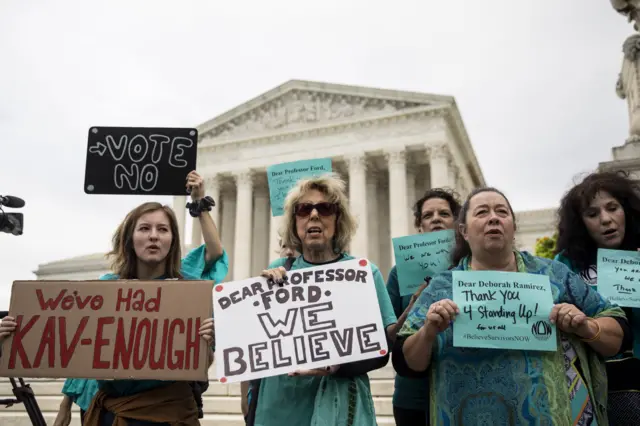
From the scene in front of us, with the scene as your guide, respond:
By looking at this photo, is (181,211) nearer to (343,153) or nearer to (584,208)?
(343,153)

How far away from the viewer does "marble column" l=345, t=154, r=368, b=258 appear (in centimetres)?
3095

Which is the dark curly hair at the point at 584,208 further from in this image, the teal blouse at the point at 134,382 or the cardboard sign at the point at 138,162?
the cardboard sign at the point at 138,162

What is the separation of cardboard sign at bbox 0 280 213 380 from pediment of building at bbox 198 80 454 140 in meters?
30.8

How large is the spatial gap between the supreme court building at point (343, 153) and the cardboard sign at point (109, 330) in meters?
27.0

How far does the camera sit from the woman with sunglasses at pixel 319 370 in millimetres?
2762

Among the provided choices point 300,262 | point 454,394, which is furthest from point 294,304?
point 454,394

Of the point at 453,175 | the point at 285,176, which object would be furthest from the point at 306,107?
the point at 285,176

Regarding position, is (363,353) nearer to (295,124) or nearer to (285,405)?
(285,405)

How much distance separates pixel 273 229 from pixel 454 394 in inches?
1214

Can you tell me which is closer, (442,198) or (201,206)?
(201,206)

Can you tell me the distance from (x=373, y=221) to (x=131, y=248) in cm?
3167

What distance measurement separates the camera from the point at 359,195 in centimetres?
3186

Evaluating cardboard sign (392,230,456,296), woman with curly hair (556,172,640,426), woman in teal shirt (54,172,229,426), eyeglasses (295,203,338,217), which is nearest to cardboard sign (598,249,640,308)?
woman with curly hair (556,172,640,426)

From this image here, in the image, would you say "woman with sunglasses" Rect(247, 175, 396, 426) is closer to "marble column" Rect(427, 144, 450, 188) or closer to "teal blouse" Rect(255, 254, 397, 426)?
"teal blouse" Rect(255, 254, 397, 426)
